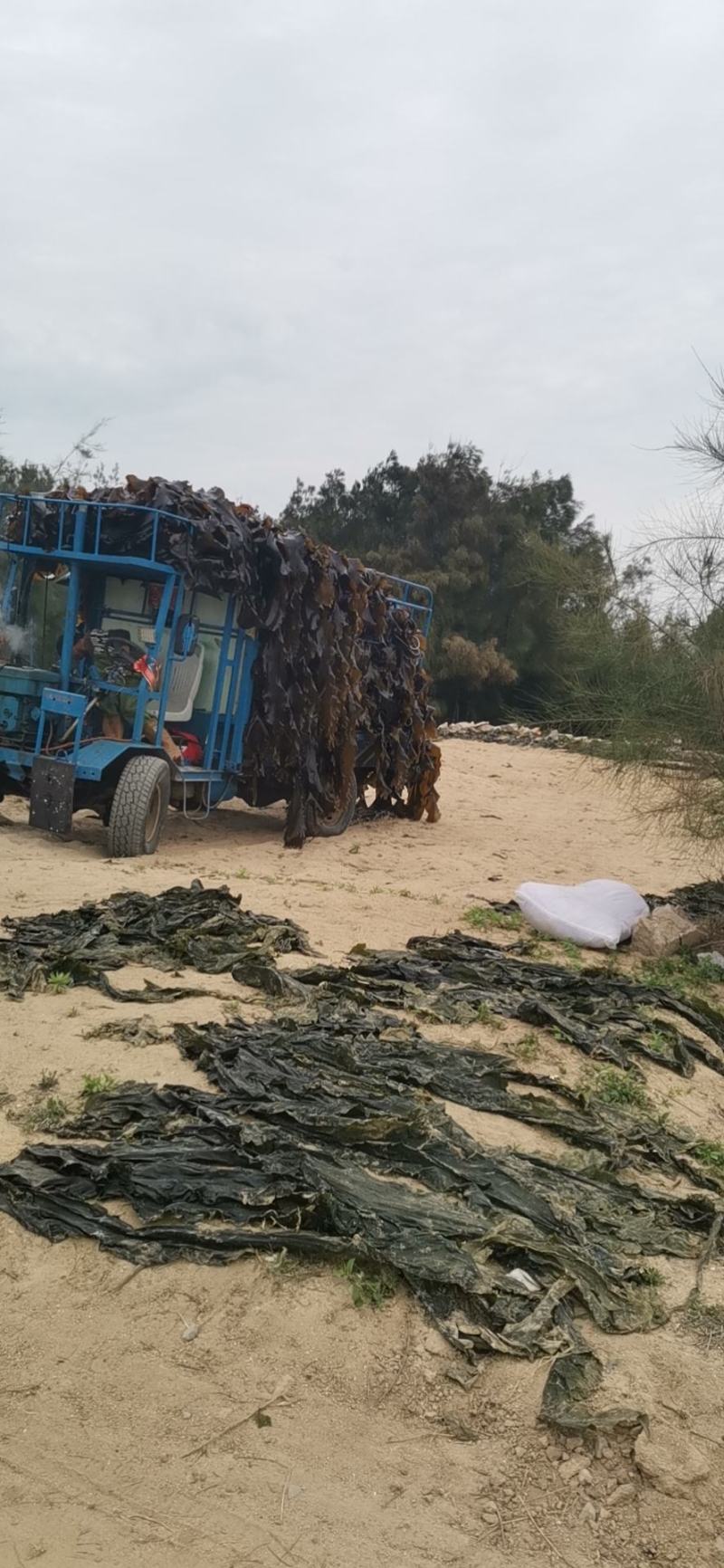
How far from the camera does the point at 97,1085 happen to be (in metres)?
4.13

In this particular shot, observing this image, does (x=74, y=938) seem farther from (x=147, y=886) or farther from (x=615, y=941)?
(x=615, y=941)

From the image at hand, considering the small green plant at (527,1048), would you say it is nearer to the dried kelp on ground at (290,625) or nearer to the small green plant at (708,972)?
the small green plant at (708,972)

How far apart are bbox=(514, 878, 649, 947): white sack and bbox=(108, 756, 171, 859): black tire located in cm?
283

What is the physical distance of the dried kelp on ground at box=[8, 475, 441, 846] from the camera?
9.59m

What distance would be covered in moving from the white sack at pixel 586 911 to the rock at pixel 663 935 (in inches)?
4.6

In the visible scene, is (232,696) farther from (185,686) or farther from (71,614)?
(71,614)

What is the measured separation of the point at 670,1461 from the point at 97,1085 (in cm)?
219

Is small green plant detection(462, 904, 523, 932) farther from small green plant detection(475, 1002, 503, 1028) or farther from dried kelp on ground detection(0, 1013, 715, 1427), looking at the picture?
dried kelp on ground detection(0, 1013, 715, 1427)

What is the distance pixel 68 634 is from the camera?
9.43m

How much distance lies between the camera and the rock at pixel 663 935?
25.9 ft

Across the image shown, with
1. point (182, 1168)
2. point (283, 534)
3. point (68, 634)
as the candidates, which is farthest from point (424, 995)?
point (283, 534)

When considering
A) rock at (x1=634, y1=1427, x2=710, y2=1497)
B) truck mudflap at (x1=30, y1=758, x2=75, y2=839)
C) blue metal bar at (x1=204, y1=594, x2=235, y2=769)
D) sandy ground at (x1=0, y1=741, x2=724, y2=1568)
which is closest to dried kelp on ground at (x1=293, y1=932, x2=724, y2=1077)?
sandy ground at (x1=0, y1=741, x2=724, y2=1568)

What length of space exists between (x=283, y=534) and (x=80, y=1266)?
810 cm

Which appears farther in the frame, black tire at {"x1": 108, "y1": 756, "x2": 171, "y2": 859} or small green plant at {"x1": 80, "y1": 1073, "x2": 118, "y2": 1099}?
black tire at {"x1": 108, "y1": 756, "x2": 171, "y2": 859}
